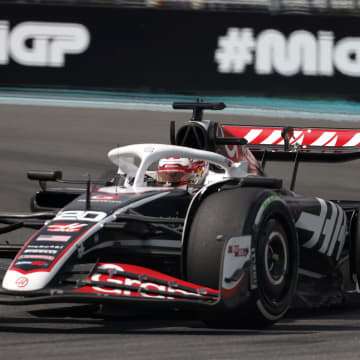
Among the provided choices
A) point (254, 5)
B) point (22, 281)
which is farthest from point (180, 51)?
point (22, 281)

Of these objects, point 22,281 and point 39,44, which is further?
point 39,44

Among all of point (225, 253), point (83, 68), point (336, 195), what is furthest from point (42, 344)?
point (83, 68)

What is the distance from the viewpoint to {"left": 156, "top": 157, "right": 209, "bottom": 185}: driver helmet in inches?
276

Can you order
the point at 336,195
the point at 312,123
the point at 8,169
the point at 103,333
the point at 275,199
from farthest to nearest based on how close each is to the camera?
the point at 312,123
the point at 8,169
the point at 336,195
the point at 275,199
the point at 103,333

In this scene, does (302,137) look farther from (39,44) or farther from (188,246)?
(39,44)

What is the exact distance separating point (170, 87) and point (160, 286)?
1032 centimetres

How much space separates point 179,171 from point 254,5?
31.2 feet

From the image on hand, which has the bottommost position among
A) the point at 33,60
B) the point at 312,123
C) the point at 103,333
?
the point at 103,333

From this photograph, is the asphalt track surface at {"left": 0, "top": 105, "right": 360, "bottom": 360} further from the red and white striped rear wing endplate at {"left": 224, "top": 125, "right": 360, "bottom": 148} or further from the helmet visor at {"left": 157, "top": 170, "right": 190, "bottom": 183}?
the red and white striped rear wing endplate at {"left": 224, "top": 125, "right": 360, "bottom": 148}

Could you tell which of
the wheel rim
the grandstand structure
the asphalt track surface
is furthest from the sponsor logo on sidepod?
the grandstand structure

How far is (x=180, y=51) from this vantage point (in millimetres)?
15812

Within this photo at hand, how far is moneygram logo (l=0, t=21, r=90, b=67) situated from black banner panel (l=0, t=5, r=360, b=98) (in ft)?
0.06

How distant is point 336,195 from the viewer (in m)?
12.6

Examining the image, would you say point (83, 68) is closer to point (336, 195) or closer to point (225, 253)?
point (336, 195)
